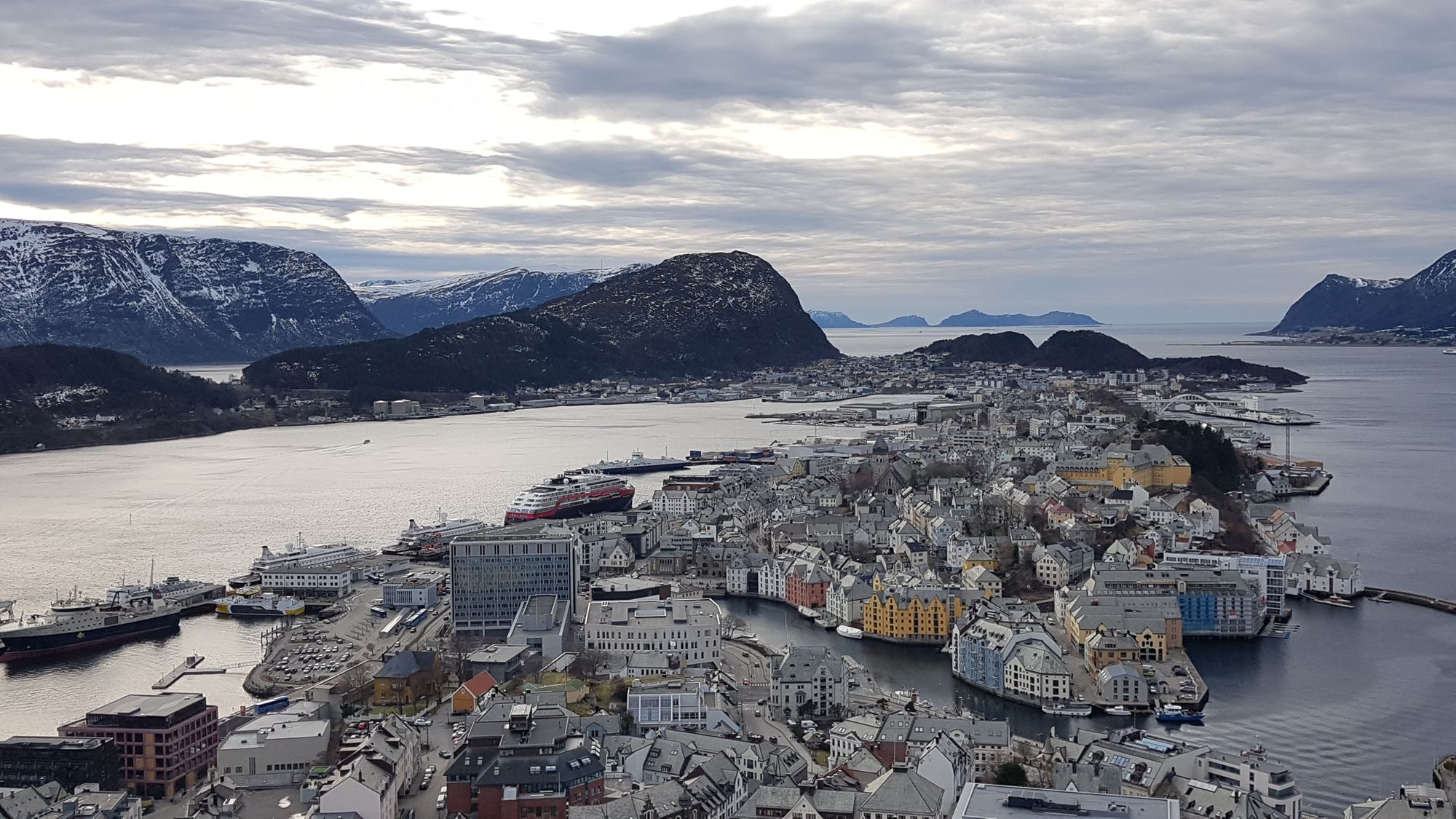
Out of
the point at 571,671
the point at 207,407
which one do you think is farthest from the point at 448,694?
the point at 207,407

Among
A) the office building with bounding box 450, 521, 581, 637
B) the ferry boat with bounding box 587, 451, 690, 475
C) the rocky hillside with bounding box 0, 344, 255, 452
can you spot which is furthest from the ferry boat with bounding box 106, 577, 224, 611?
the rocky hillside with bounding box 0, 344, 255, 452

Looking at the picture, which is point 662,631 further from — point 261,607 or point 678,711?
point 261,607

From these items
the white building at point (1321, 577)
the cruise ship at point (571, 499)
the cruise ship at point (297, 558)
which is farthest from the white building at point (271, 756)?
the cruise ship at point (571, 499)

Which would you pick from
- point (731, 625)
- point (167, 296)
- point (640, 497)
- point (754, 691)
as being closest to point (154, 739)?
point (754, 691)

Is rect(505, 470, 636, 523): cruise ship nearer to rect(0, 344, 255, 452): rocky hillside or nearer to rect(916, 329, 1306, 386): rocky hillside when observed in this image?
rect(0, 344, 255, 452): rocky hillside

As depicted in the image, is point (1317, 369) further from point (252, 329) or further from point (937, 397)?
point (252, 329)

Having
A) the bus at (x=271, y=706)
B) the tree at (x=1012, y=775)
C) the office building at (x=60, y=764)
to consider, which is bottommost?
the bus at (x=271, y=706)

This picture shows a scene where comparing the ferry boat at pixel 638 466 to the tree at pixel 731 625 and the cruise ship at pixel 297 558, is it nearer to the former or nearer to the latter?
the cruise ship at pixel 297 558
